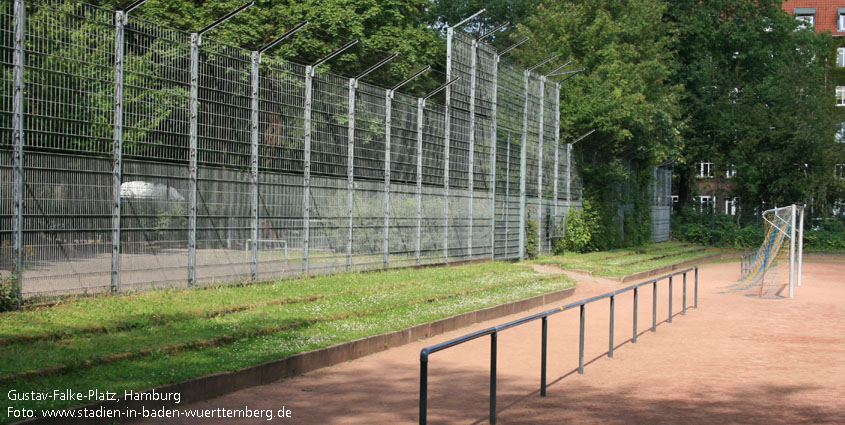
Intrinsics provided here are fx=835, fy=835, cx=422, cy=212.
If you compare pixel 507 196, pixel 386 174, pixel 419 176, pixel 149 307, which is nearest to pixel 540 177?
pixel 507 196

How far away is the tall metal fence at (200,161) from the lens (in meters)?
11.6

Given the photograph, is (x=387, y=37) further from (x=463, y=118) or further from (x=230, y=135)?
(x=230, y=135)

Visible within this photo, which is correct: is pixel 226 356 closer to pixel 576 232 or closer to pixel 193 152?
pixel 193 152

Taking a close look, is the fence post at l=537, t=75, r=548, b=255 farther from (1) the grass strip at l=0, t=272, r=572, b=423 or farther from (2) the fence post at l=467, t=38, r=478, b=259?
(1) the grass strip at l=0, t=272, r=572, b=423

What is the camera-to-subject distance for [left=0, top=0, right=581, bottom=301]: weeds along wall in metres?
11.6

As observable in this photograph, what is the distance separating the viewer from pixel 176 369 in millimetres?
8031

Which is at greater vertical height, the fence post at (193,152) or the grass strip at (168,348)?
the fence post at (193,152)

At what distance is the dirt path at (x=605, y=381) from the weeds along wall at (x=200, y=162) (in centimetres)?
478

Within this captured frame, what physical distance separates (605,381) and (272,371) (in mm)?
3710

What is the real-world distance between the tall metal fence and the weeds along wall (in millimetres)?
28

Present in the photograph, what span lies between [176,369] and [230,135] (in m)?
8.06

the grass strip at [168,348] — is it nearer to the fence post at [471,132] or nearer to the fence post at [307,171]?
the fence post at [307,171]

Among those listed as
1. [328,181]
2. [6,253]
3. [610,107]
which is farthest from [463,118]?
[6,253]

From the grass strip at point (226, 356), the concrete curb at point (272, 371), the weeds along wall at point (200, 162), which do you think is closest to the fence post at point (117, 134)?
the weeds along wall at point (200, 162)
